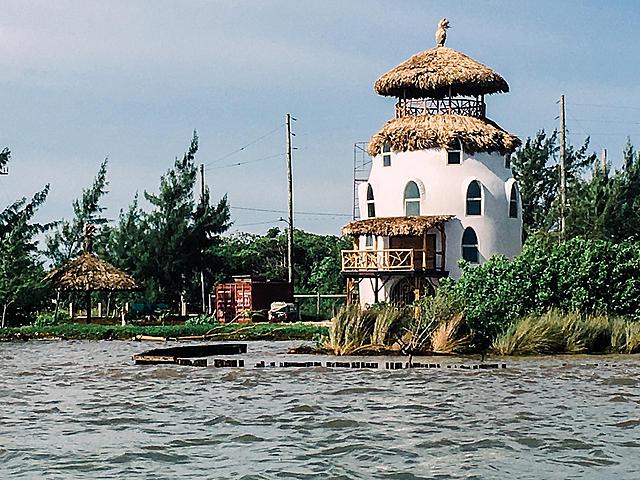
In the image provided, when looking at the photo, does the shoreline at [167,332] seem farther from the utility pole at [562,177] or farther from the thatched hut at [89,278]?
the utility pole at [562,177]

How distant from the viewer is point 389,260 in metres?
44.0

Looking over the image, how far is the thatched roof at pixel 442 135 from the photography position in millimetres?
44750

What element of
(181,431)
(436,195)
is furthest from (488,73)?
(181,431)

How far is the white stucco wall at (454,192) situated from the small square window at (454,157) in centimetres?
15

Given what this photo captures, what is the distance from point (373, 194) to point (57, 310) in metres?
13.3

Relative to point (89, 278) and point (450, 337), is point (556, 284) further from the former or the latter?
point (89, 278)

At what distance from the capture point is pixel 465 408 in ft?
63.9

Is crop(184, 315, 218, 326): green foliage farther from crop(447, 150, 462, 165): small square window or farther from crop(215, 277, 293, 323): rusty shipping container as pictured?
crop(447, 150, 462, 165): small square window

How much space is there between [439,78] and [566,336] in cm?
1716

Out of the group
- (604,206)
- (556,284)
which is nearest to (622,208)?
(604,206)

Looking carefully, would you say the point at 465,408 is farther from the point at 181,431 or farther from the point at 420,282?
the point at 420,282

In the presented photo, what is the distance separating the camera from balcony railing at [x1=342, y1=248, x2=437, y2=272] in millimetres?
43250

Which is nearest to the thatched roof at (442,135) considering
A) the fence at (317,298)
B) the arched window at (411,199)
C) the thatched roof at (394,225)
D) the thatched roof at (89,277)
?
the arched window at (411,199)

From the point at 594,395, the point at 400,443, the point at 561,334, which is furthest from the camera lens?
the point at 561,334
